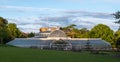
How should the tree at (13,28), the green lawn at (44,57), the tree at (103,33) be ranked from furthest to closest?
the tree at (13,28) < the tree at (103,33) < the green lawn at (44,57)

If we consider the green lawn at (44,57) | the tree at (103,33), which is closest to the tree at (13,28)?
the tree at (103,33)

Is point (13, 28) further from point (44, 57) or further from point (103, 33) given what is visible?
point (44, 57)

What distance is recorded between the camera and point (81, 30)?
14075cm

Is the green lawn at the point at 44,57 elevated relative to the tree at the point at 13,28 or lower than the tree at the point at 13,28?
lower

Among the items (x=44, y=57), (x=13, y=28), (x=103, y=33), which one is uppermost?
(x=13, y=28)

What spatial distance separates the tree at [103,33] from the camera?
11069cm

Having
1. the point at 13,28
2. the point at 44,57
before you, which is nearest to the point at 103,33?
the point at 13,28

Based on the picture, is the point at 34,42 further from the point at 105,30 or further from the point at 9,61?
the point at 9,61

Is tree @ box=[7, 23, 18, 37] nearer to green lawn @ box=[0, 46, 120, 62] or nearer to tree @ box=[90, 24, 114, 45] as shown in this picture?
tree @ box=[90, 24, 114, 45]

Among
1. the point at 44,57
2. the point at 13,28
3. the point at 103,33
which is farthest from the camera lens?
the point at 13,28

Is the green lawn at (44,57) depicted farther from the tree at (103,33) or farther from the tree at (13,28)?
the tree at (13,28)

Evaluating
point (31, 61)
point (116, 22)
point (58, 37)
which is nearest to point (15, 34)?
point (58, 37)

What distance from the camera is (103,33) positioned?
11388cm

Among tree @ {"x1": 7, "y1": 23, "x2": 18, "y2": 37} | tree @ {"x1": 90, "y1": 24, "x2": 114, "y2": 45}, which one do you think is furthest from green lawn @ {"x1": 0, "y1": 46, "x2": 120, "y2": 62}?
tree @ {"x1": 7, "y1": 23, "x2": 18, "y2": 37}
